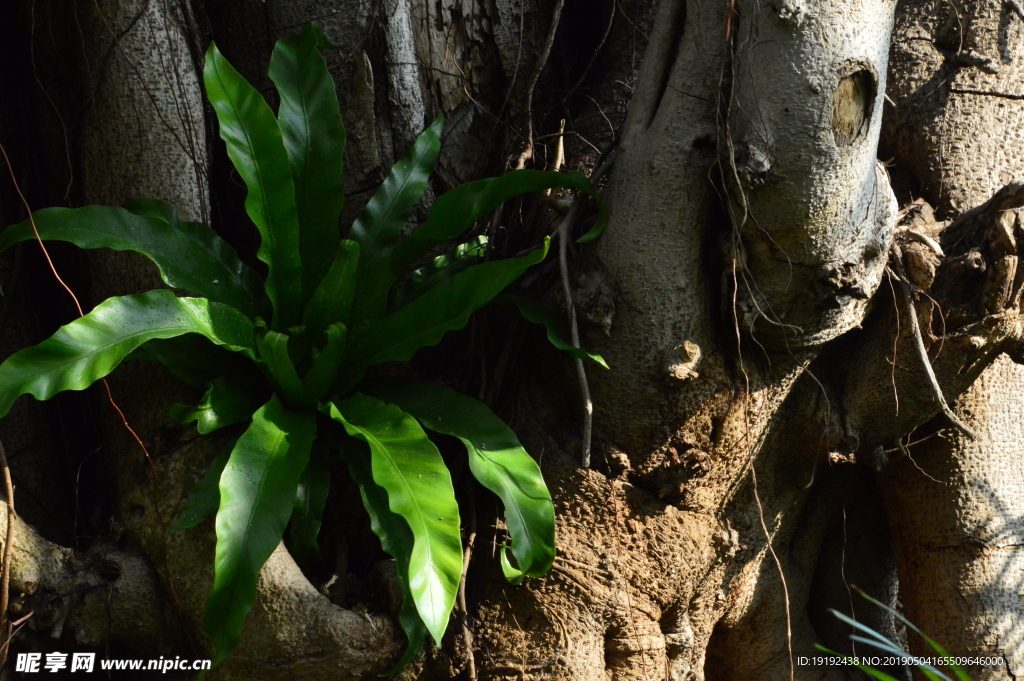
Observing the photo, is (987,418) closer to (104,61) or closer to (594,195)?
(594,195)

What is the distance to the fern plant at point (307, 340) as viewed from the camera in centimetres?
143

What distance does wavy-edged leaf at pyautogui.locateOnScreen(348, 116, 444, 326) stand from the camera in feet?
6.01

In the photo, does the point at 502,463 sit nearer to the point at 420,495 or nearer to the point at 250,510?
the point at 420,495

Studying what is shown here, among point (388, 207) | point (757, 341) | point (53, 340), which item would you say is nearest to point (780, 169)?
point (757, 341)

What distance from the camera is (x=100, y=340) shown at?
1.43m

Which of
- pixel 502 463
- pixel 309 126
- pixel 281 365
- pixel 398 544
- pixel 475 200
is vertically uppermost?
pixel 309 126

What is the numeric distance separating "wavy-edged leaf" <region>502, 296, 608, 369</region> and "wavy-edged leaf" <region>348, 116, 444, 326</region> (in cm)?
29

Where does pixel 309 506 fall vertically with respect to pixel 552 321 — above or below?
below

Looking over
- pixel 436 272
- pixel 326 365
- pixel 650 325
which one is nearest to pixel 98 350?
pixel 326 365

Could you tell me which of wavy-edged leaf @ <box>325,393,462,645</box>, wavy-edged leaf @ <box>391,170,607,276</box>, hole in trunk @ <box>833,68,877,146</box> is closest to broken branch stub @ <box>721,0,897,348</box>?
hole in trunk @ <box>833,68,877,146</box>

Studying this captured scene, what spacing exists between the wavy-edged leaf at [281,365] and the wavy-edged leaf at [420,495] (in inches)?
3.6

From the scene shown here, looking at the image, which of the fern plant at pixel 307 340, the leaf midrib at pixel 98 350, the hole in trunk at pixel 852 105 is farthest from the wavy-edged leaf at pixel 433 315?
the hole in trunk at pixel 852 105

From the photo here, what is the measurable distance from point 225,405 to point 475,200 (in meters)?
0.68

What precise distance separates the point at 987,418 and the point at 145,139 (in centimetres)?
221
